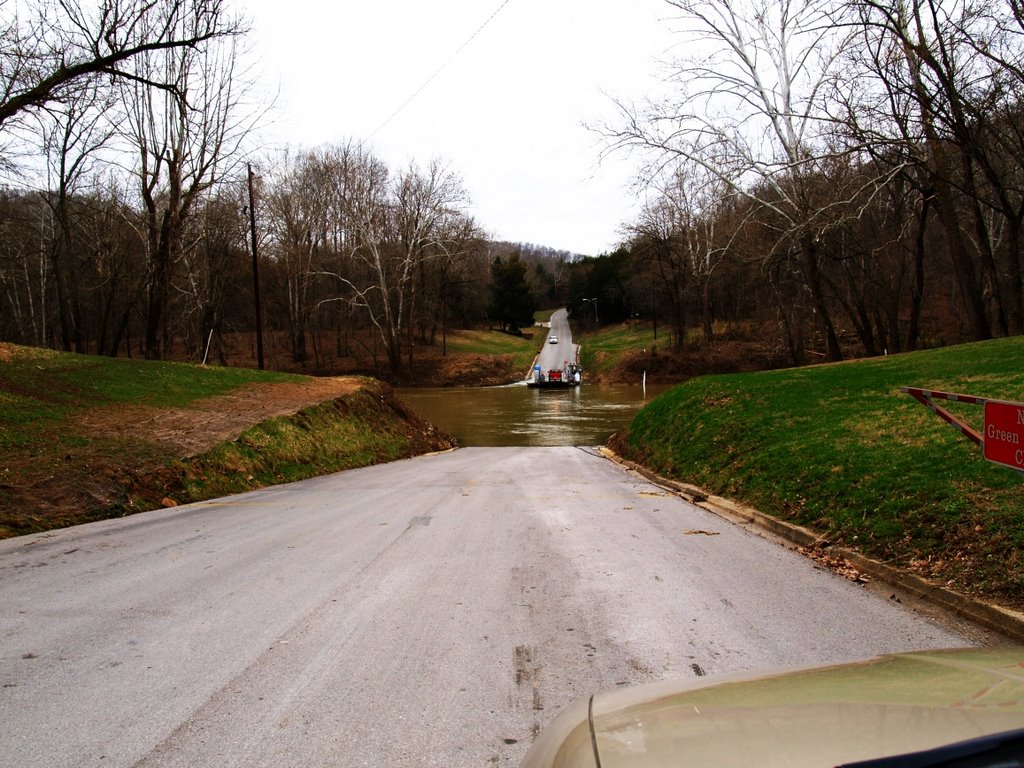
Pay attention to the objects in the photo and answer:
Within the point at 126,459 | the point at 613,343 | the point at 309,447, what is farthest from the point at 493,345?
the point at 126,459

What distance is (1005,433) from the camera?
14.9 feet

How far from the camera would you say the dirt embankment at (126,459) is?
30.0ft

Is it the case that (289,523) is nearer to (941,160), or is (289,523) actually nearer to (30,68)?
(30,68)

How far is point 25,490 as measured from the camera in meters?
9.27

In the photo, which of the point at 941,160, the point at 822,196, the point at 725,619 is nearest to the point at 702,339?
the point at 822,196

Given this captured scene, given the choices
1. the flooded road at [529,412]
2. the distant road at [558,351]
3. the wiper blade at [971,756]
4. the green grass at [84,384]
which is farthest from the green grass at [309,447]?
the distant road at [558,351]

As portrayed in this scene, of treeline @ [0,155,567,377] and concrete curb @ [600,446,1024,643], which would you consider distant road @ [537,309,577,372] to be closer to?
treeline @ [0,155,567,377]

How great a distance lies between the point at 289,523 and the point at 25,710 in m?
5.35

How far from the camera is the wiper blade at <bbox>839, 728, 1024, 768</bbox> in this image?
143cm

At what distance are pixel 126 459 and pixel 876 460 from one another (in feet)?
37.8

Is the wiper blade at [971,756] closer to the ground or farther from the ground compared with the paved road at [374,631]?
farther from the ground

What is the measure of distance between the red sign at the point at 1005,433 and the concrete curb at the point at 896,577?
3.42ft

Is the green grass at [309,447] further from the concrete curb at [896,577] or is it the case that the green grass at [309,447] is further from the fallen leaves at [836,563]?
the fallen leaves at [836,563]

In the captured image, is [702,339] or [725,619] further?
[702,339]
